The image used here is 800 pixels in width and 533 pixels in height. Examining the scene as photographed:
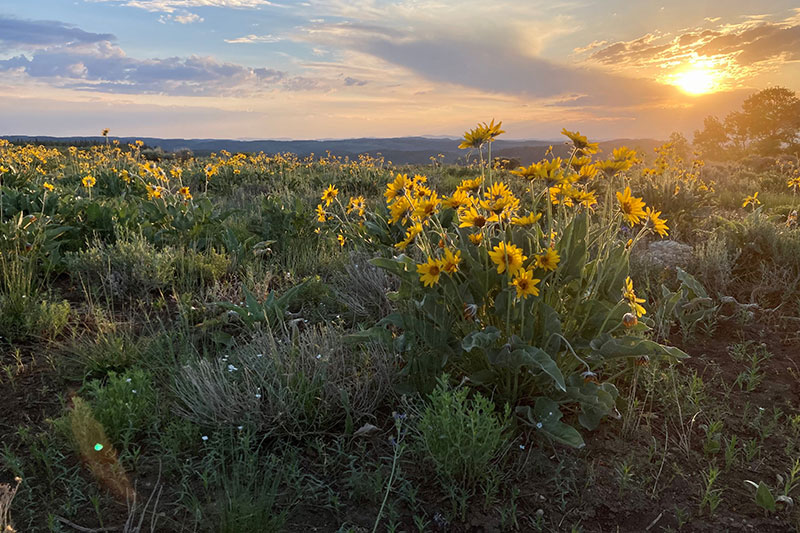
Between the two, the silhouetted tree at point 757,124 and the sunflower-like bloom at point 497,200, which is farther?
the silhouetted tree at point 757,124

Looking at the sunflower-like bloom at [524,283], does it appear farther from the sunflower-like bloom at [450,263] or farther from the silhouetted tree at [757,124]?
the silhouetted tree at [757,124]

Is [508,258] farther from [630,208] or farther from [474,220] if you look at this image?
[630,208]

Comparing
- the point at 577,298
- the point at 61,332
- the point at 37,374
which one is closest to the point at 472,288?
the point at 577,298

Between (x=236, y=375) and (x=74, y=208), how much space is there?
3.57m

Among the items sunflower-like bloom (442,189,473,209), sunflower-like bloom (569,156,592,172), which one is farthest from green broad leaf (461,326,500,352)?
sunflower-like bloom (569,156,592,172)

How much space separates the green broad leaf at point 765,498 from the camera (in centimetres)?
194

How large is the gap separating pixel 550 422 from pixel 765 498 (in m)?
0.78

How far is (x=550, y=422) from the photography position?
2205 mm

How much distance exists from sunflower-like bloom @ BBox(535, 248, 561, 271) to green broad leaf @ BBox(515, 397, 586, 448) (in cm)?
59

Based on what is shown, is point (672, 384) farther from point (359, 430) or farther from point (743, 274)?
point (743, 274)

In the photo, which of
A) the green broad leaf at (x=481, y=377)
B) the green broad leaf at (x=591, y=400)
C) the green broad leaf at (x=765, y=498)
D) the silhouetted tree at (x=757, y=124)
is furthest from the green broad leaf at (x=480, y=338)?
the silhouetted tree at (x=757, y=124)

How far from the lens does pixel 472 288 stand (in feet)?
7.89

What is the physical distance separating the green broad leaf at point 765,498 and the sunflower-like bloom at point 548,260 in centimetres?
109

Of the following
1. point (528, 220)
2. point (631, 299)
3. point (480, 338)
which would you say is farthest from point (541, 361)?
point (528, 220)
